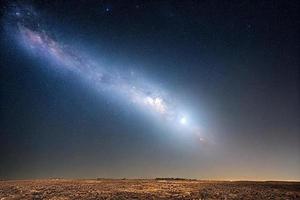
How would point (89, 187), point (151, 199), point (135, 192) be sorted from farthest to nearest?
point (89, 187) → point (135, 192) → point (151, 199)

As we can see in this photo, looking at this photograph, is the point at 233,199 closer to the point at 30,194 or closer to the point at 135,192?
the point at 135,192

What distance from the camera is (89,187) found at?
39.9 metres

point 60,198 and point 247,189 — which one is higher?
point 247,189

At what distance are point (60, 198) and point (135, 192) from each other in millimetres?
7282

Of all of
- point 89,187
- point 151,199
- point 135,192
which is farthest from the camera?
point 89,187

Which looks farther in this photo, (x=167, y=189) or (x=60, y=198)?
(x=167, y=189)

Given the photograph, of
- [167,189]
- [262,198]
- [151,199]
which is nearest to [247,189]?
[262,198]

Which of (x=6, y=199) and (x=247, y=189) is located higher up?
(x=247, y=189)

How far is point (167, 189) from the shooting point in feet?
126

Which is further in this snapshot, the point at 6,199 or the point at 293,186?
the point at 293,186

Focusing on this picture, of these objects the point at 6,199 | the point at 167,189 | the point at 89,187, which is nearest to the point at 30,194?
the point at 6,199

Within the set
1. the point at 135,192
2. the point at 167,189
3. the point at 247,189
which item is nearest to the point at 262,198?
the point at 247,189

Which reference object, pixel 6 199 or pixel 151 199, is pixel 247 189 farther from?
pixel 6 199

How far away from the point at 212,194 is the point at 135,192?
7.60 meters
